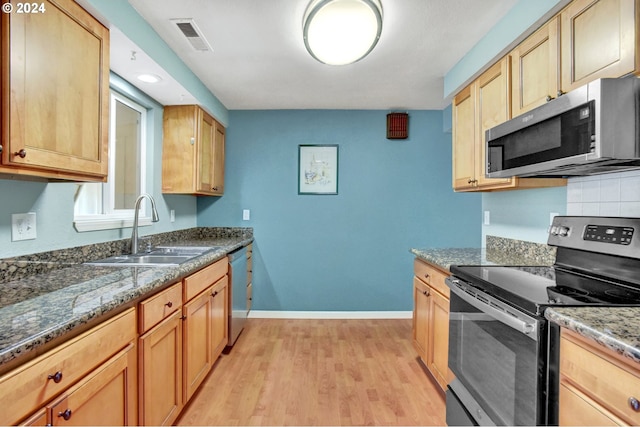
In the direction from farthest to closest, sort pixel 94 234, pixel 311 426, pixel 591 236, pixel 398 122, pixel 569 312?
pixel 398 122, pixel 94 234, pixel 311 426, pixel 591 236, pixel 569 312

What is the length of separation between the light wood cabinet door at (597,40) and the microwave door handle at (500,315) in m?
1.00

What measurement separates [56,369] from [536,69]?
2330 millimetres

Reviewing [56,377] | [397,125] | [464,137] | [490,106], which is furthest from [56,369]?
[397,125]

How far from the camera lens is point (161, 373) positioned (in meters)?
1.46

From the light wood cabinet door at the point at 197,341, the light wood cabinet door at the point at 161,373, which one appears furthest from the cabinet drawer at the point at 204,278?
the light wood cabinet door at the point at 161,373

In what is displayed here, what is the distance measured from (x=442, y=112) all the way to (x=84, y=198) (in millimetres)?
3396

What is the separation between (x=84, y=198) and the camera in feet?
6.31

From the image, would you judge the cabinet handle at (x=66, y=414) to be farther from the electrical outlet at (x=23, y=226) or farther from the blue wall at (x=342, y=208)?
the blue wall at (x=342, y=208)

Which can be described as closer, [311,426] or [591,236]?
[591,236]

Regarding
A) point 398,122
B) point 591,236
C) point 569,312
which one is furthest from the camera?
point 398,122

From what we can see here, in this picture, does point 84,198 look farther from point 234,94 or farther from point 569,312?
point 569,312

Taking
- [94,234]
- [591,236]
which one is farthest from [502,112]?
[94,234]

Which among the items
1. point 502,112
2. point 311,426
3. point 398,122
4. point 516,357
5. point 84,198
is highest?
point 398,122

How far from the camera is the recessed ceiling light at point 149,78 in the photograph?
6.86 feet
